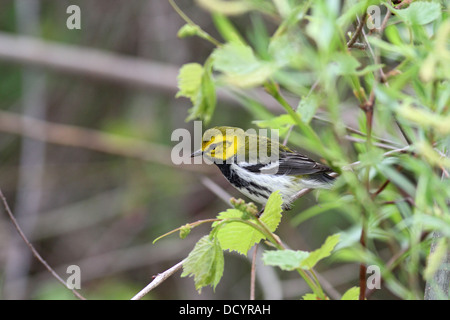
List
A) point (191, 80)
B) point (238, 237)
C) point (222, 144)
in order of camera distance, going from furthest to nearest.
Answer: point (222, 144), point (238, 237), point (191, 80)

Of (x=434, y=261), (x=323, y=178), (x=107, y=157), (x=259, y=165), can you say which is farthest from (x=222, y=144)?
(x=107, y=157)

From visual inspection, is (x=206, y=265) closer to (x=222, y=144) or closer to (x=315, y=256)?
(x=315, y=256)

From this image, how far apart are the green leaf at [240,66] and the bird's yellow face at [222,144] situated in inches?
70.8

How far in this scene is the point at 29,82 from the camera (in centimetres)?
438

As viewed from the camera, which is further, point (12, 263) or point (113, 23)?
point (113, 23)

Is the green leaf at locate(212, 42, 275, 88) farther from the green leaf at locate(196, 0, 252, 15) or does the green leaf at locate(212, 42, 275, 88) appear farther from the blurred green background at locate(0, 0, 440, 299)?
the blurred green background at locate(0, 0, 440, 299)

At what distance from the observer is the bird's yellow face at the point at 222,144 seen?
272 centimetres

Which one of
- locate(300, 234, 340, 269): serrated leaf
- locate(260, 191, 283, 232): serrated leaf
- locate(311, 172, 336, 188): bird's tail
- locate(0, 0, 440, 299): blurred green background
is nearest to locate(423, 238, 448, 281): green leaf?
locate(300, 234, 340, 269): serrated leaf

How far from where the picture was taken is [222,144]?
9.03ft

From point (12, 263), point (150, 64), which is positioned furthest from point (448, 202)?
point (12, 263)

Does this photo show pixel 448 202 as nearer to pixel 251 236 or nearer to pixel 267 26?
pixel 251 236

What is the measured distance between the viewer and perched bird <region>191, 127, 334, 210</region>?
2.67 metres

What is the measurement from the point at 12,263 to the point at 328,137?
3606 mm

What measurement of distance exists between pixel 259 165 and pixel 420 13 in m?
1.83
